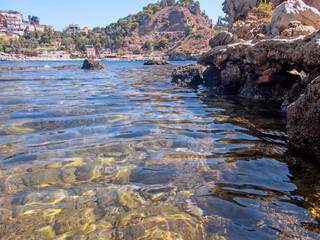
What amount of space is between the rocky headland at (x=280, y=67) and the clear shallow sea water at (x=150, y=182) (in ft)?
2.08

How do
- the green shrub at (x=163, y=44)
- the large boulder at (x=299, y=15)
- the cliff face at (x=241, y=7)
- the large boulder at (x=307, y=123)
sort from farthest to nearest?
the green shrub at (x=163, y=44)
the cliff face at (x=241, y=7)
the large boulder at (x=299, y=15)
the large boulder at (x=307, y=123)

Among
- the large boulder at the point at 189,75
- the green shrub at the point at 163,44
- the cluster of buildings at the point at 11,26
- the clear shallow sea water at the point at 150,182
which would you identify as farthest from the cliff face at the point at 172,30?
the clear shallow sea water at the point at 150,182

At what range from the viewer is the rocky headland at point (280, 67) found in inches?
129

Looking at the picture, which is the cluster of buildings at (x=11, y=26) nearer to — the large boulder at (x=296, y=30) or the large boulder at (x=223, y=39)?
the large boulder at (x=223, y=39)

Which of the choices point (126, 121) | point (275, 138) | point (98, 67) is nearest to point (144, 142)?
point (126, 121)

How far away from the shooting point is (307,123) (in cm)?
322

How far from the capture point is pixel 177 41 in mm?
149500

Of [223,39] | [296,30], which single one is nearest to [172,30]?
[223,39]

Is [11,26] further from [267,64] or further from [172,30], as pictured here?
[267,64]

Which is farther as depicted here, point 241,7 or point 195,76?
point 241,7

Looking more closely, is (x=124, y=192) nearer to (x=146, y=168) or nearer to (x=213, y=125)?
(x=146, y=168)

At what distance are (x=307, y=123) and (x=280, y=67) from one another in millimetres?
4794

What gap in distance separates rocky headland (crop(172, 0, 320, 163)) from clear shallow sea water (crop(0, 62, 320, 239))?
63 cm

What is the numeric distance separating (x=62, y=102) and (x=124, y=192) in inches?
210
